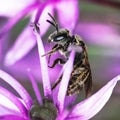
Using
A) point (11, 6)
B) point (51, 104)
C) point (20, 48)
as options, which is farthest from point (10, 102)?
point (11, 6)

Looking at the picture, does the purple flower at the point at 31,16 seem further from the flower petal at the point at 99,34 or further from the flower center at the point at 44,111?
the flower center at the point at 44,111

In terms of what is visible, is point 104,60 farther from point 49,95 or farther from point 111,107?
point 49,95

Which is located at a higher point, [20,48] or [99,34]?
[20,48]

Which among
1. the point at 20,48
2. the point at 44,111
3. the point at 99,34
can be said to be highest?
the point at 44,111

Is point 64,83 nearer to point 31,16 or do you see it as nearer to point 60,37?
point 60,37

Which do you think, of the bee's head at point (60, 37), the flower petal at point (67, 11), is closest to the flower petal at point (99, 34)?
the flower petal at point (67, 11)

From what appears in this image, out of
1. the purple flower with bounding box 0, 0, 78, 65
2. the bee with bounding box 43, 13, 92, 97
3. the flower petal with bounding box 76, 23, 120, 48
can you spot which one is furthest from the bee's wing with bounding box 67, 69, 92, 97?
the flower petal with bounding box 76, 23, 120, 48

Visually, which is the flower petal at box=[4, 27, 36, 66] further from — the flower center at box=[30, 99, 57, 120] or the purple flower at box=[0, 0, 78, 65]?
the flower center at box=[30, 99, 57, 120]
